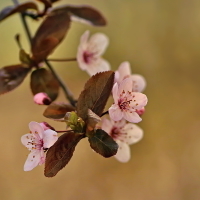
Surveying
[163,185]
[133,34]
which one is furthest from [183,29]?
[163,185]

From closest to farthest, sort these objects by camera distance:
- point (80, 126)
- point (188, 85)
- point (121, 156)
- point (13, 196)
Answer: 1. point (80, 126)
2. point (121, 156)
3. point (13, 196)
4. point (188, 85)

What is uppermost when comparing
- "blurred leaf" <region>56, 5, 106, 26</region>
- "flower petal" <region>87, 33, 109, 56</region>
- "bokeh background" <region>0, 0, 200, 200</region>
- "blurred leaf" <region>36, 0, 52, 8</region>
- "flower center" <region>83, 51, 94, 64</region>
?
"blurred leaf" <region>36, 0, 52, 8</region>

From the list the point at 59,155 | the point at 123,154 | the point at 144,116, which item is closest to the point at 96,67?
the point at 123,154

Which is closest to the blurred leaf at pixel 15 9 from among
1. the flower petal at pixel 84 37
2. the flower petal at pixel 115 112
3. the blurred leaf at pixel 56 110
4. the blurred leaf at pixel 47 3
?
the blurred leaf at pixel 47 3

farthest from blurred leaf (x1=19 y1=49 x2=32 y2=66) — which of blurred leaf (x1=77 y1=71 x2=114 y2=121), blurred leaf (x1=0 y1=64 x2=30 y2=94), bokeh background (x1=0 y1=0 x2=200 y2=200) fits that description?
bokeh background (x1=0 y1=0 x2=200 y2=200)

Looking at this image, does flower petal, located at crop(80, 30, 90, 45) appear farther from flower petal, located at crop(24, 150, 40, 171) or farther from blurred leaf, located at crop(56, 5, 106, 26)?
flower petal, located at crop(24, 150, 40, 171)

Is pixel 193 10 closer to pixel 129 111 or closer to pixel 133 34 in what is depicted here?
pixel 133 34
